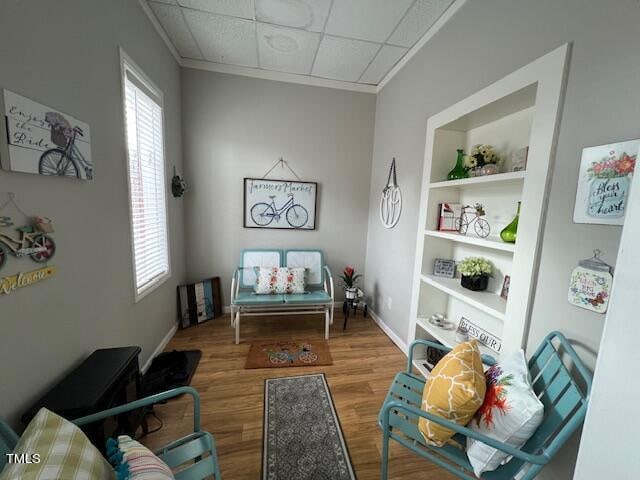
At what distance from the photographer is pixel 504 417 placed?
97cm

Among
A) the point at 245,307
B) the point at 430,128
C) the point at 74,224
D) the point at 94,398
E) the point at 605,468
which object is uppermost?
the point at 430,128

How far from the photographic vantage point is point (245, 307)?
2609mm

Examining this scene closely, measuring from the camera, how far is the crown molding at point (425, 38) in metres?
1.80

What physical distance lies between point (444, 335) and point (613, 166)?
4.41 feet

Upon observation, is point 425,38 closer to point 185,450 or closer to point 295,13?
point 295,13

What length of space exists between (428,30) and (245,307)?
293cm

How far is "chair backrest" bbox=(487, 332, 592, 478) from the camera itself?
88cm

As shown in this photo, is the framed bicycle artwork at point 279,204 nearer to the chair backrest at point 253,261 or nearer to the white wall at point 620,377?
the chair backrest at point 253,261

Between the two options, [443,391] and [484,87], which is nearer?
[443,391]

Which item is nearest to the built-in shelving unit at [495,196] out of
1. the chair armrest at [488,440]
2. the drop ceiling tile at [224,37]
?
the chair armrest at [488,440]

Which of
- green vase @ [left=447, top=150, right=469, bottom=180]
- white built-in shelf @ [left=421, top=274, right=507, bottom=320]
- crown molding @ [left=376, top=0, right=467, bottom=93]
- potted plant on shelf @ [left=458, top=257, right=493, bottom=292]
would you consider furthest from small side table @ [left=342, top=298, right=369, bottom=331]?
crown molding @ [left=376, top=0, right=467, bottom=93]

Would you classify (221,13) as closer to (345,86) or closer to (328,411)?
(345,86)

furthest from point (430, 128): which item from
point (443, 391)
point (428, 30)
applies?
point (443, 391)

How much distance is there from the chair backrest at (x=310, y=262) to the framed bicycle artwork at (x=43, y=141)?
1.97 m
